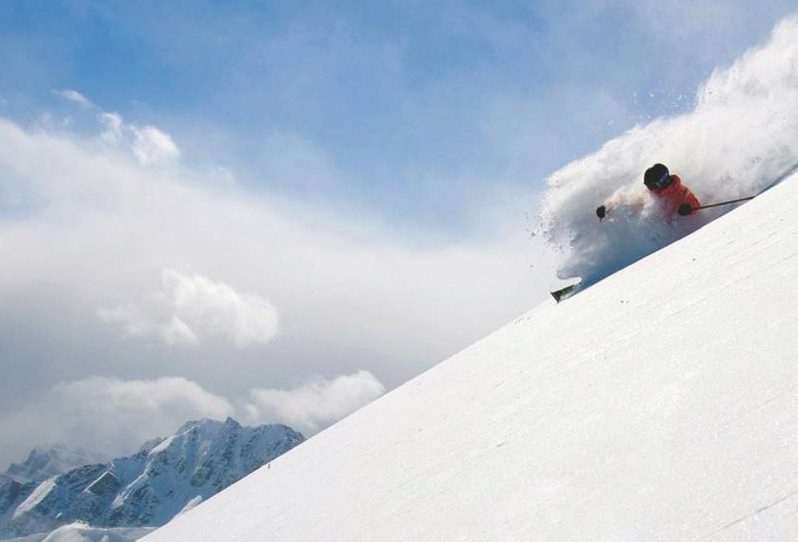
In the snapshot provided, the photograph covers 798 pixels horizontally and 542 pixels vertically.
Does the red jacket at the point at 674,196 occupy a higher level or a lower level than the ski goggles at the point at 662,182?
lower

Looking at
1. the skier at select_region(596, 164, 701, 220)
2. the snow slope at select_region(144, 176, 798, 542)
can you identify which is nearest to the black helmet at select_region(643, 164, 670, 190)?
the skier at select_region(596, 164, 701, 220)

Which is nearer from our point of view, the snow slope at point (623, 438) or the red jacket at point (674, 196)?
the snow slope at point (623, 438)

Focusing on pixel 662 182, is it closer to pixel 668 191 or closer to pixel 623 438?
pixel 668 191

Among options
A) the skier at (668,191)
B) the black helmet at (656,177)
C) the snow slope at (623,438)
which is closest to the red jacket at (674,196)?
the skier at (668,191)

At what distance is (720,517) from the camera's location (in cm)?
162

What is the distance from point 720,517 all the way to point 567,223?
13896mm

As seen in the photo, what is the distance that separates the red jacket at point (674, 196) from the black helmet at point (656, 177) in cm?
11

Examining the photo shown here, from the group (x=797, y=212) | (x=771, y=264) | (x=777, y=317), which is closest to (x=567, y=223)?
(x=797, y=212)

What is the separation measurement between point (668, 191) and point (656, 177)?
1.16 ft

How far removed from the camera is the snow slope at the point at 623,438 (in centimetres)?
180

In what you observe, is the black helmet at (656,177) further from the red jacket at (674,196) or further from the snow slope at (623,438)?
the snow slope at (623,438)

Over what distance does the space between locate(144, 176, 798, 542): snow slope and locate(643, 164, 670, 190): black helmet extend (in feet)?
19.2

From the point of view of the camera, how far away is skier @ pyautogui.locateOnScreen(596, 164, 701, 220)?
40.8 ft

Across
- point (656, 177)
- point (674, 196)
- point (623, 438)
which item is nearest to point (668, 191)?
point (674, 196)
